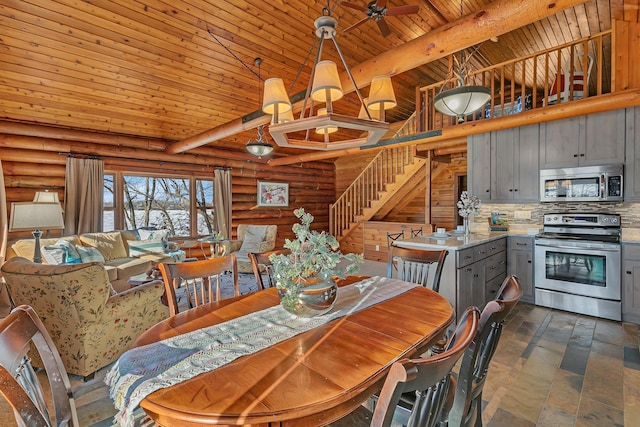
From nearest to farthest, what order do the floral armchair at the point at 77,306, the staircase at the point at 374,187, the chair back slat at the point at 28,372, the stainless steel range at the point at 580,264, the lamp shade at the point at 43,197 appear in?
the chair back slat at the point at 28,372
the floral armchair at the point at 77,306
the stainless steel range at the point at 580,264
the lamp shade at the point at 43,197
the staircase at the point at 374,187

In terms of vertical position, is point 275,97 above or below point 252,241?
above

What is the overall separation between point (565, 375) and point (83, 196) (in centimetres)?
667

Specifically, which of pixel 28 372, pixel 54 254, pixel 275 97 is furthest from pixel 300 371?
pixel 54 254

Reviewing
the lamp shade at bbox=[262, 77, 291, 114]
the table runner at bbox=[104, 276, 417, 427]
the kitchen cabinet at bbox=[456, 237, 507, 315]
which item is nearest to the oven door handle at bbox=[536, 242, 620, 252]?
the kitchen cabinet at bbox=[456, 237, 507, 315]

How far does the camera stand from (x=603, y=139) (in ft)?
11.8

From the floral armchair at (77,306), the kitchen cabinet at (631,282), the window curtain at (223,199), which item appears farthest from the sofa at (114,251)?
the kitchen cabinet at (631,282)

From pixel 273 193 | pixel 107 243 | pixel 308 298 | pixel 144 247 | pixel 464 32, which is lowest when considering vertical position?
pixel 144 247

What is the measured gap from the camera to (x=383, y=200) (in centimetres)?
689

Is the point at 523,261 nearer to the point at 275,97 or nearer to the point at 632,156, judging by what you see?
the point at 632,156

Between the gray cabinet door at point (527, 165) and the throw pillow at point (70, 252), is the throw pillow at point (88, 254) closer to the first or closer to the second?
the throw pillow at point (70, 252)

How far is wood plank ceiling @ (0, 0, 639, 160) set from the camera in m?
3.49

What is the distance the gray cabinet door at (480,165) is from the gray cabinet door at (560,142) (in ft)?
2.16

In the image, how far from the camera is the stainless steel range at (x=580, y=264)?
3355 millimetres

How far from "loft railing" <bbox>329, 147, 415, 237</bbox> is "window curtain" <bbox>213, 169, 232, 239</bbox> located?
2.71m
